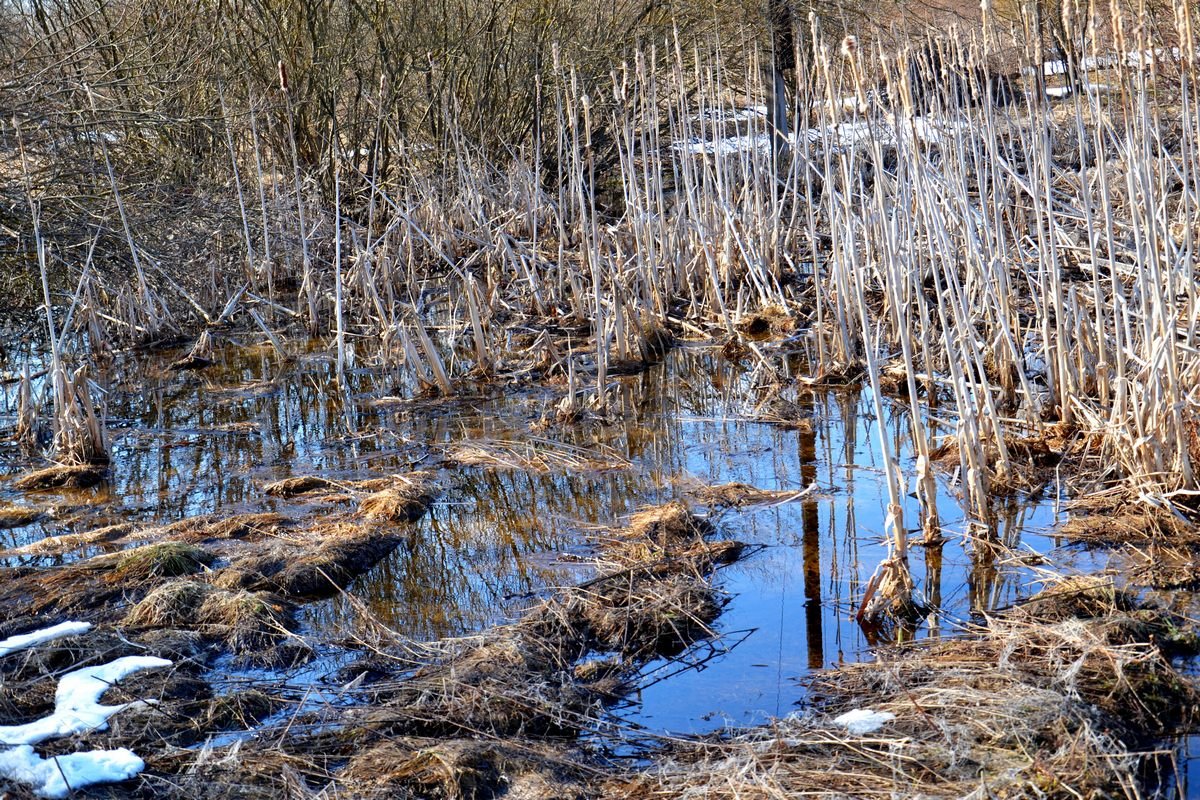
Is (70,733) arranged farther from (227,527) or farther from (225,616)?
(227,527)

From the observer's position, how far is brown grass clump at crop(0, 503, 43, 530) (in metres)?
4.80

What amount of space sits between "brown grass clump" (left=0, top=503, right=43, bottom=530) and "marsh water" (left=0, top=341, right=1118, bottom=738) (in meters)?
0.06

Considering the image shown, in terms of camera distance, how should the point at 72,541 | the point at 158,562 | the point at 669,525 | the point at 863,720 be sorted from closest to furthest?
the point at 863,720, the point at 158,562, the point at 669,525, the point at 72,541

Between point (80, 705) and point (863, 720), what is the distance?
6.58 ft

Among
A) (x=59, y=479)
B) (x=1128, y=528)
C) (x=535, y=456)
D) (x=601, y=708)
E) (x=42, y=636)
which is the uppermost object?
(x=59, y=479)

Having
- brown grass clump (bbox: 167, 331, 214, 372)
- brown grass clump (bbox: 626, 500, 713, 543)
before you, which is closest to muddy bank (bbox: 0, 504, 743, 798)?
brown grass clump (bbox: 626, 500, 713, 543)

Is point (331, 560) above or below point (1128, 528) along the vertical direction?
above

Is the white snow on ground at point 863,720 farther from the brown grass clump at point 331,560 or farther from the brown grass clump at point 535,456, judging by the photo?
the brown grass clump at point 535,456

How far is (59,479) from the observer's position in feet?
17.3

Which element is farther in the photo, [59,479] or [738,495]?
[59,479]

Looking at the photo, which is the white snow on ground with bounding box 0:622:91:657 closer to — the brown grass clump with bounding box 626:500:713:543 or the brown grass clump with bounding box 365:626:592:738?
the brown grass clump with bounding box 365:626:592:738

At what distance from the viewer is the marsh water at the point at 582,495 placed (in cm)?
349

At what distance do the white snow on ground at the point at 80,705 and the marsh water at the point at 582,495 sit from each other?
468mm

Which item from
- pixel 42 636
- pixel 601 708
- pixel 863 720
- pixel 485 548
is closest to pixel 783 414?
pixel 485 548
